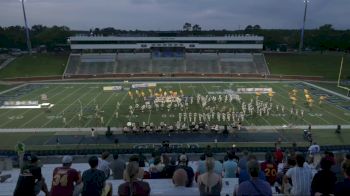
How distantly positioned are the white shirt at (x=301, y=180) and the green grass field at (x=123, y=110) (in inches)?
818

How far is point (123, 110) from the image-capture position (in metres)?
31.2

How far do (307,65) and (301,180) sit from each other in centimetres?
5892

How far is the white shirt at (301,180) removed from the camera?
545cm

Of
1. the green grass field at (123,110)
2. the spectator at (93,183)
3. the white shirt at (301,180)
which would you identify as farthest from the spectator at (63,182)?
the green grass field at (123,110)

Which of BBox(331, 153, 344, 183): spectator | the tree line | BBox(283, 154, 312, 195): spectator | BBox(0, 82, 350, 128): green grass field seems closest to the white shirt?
BBox(283, 154, 312, 195): spectator

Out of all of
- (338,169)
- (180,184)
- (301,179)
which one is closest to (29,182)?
(180,184)

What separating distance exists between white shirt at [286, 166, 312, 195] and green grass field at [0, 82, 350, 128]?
818 inches

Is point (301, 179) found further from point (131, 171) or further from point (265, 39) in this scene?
point (265, 39)

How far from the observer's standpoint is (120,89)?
43.2 metres

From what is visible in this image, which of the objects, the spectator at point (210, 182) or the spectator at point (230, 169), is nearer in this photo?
the spectator at point (210, 182)

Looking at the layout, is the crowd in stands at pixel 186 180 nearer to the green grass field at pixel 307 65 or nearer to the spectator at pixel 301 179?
the spectator at pixel 301 179

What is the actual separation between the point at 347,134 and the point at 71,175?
22461mm

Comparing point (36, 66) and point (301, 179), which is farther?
point (36, 66)

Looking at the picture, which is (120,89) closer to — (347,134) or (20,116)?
(20,116)
